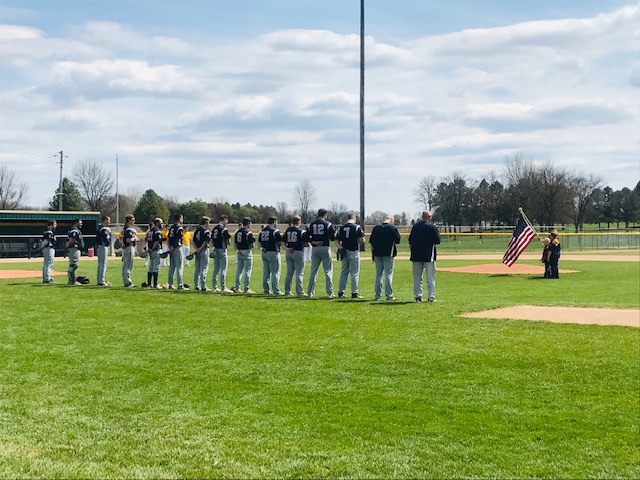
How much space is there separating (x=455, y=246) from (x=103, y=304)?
3987cm

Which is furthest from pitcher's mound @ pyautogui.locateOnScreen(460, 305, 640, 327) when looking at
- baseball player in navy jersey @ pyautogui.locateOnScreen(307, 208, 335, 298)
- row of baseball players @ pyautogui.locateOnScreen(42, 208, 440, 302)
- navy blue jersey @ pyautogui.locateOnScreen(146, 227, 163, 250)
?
navy blue jersey @ pyautogui.locateOnScreen(146, 227, 163, 250)

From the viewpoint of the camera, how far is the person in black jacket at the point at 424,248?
15391mm

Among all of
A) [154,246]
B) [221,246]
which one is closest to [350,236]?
[221,246]

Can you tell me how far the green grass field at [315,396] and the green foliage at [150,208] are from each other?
198ft

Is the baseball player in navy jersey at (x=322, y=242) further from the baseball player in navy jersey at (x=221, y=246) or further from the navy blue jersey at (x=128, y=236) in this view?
the navy blue jersey at (x=128, y=236)

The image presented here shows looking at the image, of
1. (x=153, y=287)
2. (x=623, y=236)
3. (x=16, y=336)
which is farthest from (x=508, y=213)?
(x=16, y=336)

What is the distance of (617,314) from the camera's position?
13297 millimetres

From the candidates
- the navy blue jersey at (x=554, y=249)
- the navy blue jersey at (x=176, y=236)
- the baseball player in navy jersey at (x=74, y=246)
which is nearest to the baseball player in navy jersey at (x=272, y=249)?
the navy blue jersey at (x=176, y=236)

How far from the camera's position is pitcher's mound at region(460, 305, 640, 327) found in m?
12.4

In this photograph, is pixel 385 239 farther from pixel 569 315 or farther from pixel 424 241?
pixel 569 315

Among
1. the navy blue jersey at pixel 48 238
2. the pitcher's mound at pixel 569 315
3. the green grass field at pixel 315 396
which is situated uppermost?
the navy blue jersey at pixel 48 238

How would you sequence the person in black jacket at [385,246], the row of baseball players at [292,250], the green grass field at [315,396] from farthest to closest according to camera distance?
the person in black jacket at [385,246]
the row of baseball players at [292,250]
the green grass field at [315,396]

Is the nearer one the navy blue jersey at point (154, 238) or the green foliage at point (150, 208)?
the navy blue jersey at point (154, 238)

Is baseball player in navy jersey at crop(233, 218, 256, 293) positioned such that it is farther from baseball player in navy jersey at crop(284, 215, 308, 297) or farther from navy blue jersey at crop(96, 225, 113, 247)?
navy blue jersey at crop(96, 225, 113, 247)
